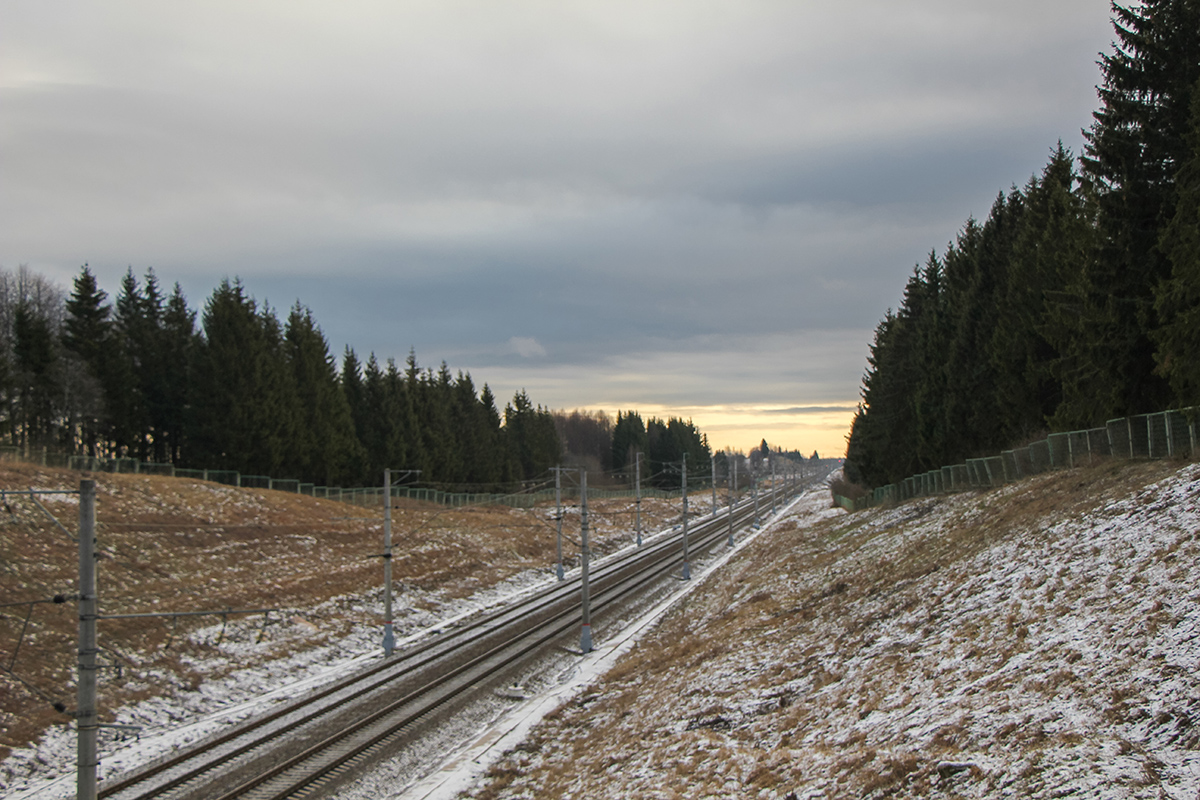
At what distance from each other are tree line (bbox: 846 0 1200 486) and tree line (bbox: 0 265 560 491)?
2071 inches

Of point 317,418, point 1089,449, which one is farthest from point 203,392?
point 1089,449

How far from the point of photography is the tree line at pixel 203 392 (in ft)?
208

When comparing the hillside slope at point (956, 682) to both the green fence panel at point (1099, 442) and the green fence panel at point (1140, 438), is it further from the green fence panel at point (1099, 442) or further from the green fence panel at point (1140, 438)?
the green fence panel at point (1099, 442)

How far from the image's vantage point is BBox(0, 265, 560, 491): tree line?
208 ft

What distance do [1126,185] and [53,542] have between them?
4442 centimetres

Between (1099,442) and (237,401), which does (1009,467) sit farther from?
(237,401)

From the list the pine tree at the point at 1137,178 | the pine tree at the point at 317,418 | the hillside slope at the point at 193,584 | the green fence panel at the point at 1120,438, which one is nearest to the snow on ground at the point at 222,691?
the hillside slope at the point at 193,584

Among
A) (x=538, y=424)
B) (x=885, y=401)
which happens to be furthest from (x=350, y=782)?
(x=538, y=424)

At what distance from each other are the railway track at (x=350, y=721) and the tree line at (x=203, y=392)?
36.6 meters

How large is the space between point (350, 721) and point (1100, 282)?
2876cm

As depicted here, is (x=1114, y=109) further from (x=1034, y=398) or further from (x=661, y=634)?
(x=661, y=634)

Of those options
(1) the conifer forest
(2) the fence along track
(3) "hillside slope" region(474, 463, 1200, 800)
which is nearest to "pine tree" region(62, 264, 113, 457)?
(1) the conifer forest

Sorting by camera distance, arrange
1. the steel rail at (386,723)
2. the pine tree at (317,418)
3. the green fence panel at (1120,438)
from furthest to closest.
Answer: the pine tree at (317,418) → the green fence panel at (1120,438) → the steel rail at (386,723)

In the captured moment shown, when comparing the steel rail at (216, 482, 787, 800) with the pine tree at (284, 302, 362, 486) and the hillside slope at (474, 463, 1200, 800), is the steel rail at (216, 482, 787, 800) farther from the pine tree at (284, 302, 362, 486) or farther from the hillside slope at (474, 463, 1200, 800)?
the pine tree at (284, 302, 362, 486)
